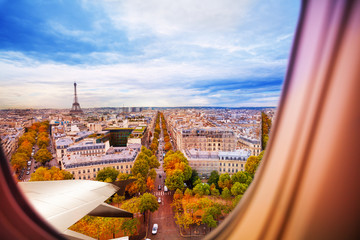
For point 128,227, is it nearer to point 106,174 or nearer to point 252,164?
point 106,174

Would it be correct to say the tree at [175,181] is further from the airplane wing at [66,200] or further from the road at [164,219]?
the airplane wing at [66,200]

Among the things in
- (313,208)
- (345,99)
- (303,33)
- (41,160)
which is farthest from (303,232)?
(41,160)

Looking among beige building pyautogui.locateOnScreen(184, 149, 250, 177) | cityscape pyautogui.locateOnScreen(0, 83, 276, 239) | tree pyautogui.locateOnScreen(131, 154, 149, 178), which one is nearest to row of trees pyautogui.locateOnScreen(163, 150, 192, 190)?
cityscape pyautogui.locateOnScreen(0, 83, 276, 239)

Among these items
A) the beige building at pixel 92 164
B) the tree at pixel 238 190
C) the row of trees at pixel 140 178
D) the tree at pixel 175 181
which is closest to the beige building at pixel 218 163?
the tree at pixel 175 181

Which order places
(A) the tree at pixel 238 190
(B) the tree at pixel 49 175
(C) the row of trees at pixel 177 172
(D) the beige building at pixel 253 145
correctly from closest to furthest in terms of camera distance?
(A) the tree at pixel 238 190 → (B) the tree at pixel 49 175 → (C) the row of trees at pixel 177 172 → (D) the beige building at pixel 253 145

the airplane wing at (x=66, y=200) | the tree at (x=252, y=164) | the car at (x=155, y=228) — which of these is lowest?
the car at (x=155, y=228)

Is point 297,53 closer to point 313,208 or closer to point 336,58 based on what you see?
point 336,58

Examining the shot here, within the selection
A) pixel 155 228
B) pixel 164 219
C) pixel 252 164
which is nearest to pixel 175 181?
pixel 164 219
